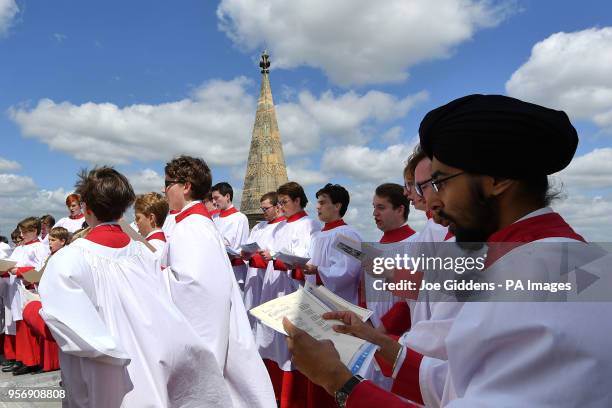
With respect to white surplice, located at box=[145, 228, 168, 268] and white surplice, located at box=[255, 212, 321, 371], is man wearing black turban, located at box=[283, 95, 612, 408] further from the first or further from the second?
white surplice, located at box=[255, 212, 321, 371]

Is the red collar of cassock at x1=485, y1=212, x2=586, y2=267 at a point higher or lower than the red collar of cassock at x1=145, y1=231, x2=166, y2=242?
lower

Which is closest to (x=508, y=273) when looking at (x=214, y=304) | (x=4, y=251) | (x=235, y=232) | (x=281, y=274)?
(x=214, y=304)

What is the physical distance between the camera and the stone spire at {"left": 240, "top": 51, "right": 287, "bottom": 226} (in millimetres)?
11375

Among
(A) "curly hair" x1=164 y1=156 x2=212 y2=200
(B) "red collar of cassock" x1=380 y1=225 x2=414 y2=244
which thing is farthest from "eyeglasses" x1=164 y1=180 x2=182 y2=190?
(B) "red collar of cassock" x1=380 y1=225 x2=414 y2=244

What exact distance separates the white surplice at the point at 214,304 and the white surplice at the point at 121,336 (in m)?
0.29

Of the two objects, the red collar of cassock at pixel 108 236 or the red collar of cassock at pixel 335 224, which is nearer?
the red collar of cassock at pixel 108 236

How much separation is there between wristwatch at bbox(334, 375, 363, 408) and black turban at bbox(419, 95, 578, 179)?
60cm

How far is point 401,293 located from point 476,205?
185 centimetres


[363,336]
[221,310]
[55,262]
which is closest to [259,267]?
[221,310]

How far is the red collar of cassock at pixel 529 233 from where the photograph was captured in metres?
1.11

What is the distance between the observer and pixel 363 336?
192 centimetres

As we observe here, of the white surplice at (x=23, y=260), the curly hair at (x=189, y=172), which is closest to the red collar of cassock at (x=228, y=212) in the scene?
the white surplice at (x=23, y=260)

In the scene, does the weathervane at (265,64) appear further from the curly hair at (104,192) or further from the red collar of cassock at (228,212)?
the curly hair at (104,192)

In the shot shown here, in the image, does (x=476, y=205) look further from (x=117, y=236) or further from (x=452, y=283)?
(x=117, y=236)
